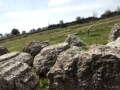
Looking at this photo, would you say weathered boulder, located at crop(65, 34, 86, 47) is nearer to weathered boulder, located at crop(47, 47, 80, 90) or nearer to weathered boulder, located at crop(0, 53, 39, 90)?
weathered boulder, located at crop(0, 53, 39, 90)

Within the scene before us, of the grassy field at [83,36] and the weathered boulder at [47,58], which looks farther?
the grassy field at [83,36]

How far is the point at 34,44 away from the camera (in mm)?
24000

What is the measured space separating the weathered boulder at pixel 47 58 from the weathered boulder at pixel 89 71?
4.86m

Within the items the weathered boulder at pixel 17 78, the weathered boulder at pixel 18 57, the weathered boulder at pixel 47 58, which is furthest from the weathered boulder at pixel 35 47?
the weathered boulder at pixel 17 78

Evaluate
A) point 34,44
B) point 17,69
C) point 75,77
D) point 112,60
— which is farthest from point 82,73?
point 34,44

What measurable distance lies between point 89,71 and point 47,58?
632 cm

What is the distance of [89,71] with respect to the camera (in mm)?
11492

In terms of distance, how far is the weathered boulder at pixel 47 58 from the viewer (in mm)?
Answer: 17391

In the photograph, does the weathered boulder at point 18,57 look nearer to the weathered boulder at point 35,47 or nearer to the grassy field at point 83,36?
the weathered boulder at point 35,47

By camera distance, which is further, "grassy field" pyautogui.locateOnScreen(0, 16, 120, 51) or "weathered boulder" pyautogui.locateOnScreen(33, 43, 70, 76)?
"grassy field" pyautogui.locateOnScreen(0, 16, 120, 51)

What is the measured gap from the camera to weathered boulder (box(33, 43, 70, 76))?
1739 cm

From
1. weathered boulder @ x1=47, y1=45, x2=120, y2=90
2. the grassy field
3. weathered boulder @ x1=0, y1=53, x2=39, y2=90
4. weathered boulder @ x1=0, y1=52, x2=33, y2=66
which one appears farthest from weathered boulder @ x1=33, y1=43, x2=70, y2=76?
the grassy field

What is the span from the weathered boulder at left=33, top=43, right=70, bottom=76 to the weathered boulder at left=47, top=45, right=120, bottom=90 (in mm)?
4864

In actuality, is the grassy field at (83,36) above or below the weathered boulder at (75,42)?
below
